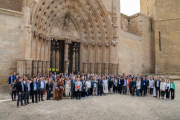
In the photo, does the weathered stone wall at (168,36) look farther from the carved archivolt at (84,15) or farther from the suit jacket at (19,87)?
the suit jacket at (19,87)

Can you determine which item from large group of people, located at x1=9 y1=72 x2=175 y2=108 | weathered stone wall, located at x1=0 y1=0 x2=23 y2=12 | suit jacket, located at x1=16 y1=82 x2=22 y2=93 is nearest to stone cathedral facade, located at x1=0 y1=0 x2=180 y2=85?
weathered stone wall, located at x1=0 y1=0 x2=23 y2=12

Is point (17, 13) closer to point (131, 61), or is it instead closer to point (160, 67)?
point (131, 61)

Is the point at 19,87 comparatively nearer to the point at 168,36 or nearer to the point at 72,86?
the point at 72,86

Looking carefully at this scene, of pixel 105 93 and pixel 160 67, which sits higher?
pixel 160 67

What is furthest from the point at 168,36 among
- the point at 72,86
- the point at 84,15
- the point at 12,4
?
the point at 12,4

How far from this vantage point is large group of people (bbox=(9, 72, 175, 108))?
596cm

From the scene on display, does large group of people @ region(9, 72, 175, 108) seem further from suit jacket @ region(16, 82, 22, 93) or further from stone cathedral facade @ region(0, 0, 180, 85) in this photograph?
stone cathedral facade @ region(0, 0, 180, 85)

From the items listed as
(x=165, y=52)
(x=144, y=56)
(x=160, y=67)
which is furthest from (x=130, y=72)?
(x=165, y=52)

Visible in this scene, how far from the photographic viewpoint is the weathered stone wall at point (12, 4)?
7924 mm

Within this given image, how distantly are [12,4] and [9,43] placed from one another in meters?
2.63

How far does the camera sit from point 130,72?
14.2 meters

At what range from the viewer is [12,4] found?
322 inches

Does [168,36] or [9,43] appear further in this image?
[168,36]

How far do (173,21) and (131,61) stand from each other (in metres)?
8.69
